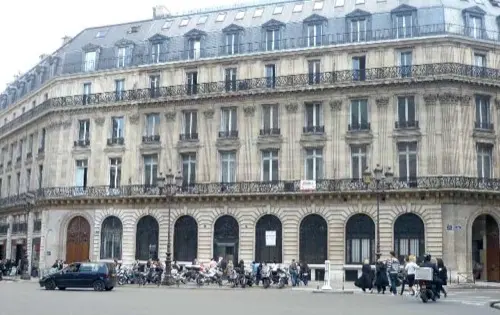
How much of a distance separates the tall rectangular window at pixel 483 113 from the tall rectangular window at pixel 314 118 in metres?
8.98

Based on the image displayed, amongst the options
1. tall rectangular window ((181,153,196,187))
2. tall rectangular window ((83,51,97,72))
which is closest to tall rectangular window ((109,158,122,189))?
tall rectangular window ((181,153,196,187))

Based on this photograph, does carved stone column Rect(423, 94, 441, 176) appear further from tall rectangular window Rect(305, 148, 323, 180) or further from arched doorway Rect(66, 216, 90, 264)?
arched doorway Rect(66, 216, 90, 264)

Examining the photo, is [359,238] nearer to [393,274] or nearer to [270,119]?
[270,119]

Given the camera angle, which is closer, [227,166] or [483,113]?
[483,113]

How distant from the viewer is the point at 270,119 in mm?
42188

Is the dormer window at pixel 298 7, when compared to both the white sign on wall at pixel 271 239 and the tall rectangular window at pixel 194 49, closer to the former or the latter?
the tall rectangular window at pixel 194 49

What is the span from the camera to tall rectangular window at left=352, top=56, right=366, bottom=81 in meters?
40.6

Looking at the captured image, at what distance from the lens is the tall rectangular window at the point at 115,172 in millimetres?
45078

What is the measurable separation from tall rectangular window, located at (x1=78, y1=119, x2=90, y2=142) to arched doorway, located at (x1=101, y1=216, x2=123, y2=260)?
5.98m

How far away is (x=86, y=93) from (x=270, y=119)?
13930 millimetres

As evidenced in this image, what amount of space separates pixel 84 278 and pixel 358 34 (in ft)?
74.0

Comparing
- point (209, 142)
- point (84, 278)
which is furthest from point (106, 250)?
point (84, 278)

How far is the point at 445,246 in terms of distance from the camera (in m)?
37.4

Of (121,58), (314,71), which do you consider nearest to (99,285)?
(314,71)
